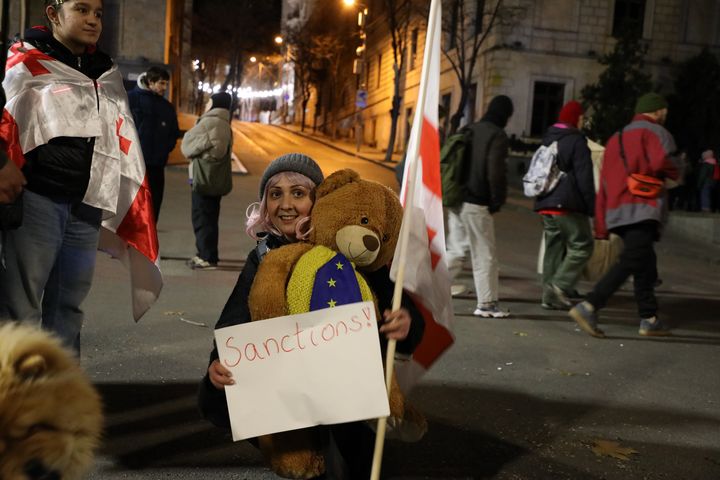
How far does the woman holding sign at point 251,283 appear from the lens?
276 centimetres

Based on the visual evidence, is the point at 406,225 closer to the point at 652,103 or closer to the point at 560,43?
the point at 652,103

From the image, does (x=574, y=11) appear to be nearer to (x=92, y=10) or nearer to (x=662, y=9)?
(x=662, y=9)

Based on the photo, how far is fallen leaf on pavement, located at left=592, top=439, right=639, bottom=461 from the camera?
13.0ft

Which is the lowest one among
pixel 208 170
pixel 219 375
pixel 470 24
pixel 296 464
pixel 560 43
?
pixel 296 464

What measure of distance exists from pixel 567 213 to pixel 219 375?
5546mm

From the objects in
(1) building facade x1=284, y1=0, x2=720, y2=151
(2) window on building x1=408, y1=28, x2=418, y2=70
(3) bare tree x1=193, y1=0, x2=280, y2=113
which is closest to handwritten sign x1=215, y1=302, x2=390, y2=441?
(1) building facade x1=284, y1=0, x2=720, y2=151

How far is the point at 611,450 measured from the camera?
401 cm

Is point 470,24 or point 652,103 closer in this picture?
point 652,103

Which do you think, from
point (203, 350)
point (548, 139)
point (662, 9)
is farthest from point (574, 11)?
point (203, 350)

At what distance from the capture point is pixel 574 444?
409cm

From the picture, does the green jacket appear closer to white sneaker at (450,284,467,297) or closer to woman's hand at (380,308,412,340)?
white sneaker at (450,284,467,297)

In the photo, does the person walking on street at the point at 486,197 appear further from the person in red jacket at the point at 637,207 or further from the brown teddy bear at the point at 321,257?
the brown teddy bear at the point at 321,257

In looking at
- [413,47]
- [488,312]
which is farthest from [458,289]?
[413,47]

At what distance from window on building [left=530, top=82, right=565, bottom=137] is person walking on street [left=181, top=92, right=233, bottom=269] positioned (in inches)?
957
